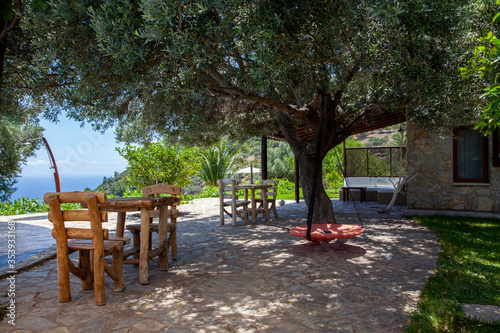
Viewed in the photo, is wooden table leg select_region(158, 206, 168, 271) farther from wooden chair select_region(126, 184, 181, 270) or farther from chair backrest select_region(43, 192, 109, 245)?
chair backrest select_region(43, 192, 109, 245)

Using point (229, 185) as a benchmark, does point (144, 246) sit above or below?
below

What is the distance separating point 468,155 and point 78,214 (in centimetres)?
974

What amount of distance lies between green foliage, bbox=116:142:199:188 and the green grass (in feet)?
23.1

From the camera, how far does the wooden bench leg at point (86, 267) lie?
3656 mm

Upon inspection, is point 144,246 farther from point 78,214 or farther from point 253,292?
point 253,292

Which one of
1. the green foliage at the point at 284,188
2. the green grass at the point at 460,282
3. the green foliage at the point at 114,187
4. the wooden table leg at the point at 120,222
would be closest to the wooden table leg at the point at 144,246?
the wooden table leg at the point at 120,222

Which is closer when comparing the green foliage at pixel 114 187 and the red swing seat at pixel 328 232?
the red swing seat at pixel 328 232

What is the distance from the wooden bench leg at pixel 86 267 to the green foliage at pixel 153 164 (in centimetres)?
647

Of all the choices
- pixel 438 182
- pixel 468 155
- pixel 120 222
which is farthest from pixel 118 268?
pixel 468 155

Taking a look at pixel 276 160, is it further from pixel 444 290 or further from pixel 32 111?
pixel 444 290

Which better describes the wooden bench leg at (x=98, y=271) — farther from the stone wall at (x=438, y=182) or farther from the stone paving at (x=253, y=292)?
the stone wall at (x=438, y=182)

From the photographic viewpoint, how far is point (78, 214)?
10.9 feet

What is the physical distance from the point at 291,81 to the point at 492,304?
3.92m

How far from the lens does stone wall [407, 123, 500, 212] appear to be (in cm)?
901
